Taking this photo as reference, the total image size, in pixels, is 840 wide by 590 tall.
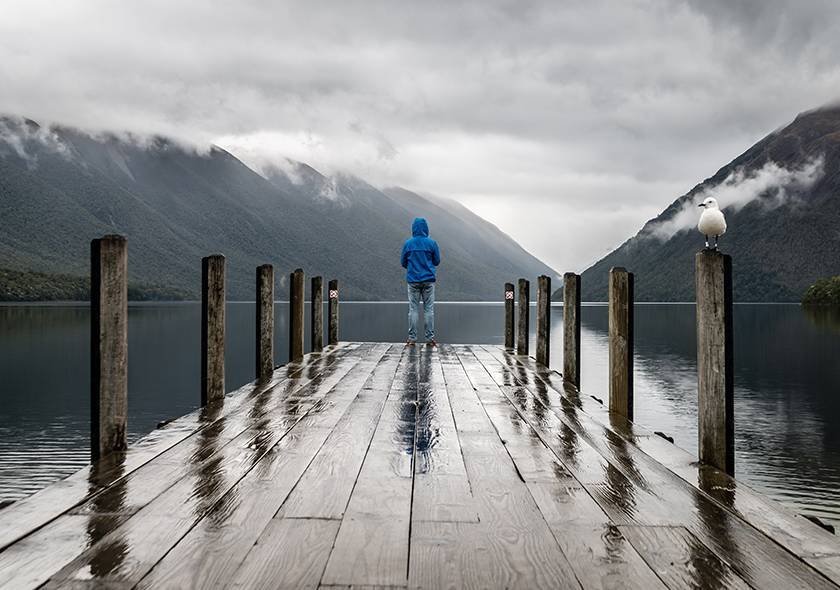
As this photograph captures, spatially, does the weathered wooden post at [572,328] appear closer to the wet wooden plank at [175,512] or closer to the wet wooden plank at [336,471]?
the wet wooden plank at [336,471]

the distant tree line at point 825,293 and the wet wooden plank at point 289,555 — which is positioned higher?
the distant tree line at point 825,293

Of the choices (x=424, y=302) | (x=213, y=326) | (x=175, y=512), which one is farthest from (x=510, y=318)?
(x=175, y=512)

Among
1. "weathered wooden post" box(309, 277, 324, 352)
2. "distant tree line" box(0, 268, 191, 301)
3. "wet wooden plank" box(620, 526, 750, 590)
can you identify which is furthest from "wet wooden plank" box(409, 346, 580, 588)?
"distant tree line" box(0, 268, 191, 301)

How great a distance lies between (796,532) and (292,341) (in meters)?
9.34

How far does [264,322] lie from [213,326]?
8.15ft

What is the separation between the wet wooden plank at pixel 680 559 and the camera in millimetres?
2594

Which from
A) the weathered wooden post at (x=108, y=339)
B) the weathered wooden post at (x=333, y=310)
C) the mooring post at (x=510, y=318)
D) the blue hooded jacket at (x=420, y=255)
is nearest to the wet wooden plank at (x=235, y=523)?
the weathered wooden post at (x=108, y=339)

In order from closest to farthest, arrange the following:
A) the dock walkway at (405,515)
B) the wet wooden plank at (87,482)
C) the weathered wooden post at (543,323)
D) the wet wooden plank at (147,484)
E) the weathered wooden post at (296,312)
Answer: the dock walkway at (405,515) < the wet wooden plank at (147,484) < the wet wooden plank at (87,482) < the weathered wooden post at (543,323) < the weathered wooden post at (296,312)

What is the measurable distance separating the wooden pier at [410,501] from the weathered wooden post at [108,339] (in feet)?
0.04

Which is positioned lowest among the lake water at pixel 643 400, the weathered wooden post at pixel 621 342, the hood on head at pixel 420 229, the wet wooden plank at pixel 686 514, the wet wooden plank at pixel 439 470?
the lake water at pixel 643 400

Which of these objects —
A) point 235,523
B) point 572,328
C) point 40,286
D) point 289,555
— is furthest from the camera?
point 40,286

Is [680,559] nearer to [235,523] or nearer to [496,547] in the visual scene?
[496,547]

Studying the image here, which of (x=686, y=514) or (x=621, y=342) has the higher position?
(x=621, y=342)

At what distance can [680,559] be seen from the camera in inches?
111
